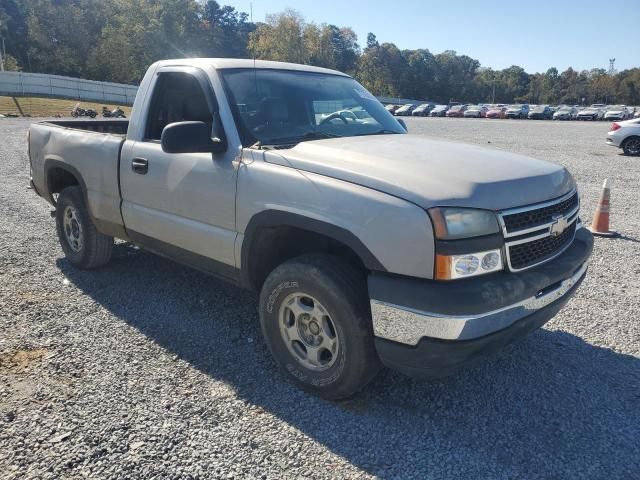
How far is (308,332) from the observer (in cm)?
315

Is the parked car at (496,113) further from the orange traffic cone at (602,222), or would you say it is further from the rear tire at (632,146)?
the orange traffic cone at (602,222)

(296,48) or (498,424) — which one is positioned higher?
(296,48)

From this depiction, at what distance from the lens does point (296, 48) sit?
90438 millimetres

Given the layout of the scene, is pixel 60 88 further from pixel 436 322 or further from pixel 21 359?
pixel 436 322

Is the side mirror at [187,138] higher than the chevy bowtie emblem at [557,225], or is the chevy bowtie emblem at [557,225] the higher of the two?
the side mirror at [187,138]

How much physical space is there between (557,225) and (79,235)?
4.35 meters

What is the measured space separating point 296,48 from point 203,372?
93649mm

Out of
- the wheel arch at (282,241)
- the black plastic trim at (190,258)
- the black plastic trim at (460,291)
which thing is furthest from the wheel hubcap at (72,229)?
the black plastic trim at (460,291)

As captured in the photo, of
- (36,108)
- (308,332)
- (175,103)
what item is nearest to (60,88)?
(36,108)

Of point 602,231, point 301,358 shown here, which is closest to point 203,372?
point 301,358

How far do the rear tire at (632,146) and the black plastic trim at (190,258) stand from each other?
663 inches

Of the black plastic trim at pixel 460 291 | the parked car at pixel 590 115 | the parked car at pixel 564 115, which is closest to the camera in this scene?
the black plastic trim at pixel 460 291

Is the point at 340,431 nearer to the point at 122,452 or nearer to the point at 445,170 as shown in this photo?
the point at 122,452

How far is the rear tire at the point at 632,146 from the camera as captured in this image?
1634 centimetres
